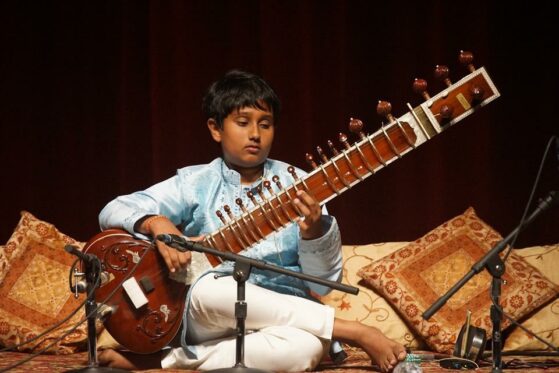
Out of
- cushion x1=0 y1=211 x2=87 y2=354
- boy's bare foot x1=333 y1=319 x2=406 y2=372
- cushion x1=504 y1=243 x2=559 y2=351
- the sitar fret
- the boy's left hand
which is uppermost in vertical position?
cushion x1=0 y1=211 x2=87 y2=354

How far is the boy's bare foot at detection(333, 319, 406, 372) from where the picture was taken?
107 inches

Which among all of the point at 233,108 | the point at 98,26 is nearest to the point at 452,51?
the point at 233,108

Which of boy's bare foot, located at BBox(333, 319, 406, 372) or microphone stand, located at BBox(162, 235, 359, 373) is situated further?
boy's bare foot, located at BBox(333, 319, 406, 372)

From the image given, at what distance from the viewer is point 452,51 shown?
4125mm

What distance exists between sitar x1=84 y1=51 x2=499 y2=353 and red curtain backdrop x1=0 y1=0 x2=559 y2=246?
1.44 metres

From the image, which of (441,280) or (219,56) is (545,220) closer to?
(441,280)

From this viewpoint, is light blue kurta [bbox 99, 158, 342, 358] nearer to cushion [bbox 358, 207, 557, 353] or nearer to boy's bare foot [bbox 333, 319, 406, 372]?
boy's bare foot [bbox 333, 319, 406, 372]

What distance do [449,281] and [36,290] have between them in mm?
1786

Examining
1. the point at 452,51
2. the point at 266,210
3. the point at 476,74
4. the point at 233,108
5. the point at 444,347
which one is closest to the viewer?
the point at 476,74

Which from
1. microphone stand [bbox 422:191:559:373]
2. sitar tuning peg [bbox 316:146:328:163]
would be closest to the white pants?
sitar tuning peg [bbox 316:146:328:163]

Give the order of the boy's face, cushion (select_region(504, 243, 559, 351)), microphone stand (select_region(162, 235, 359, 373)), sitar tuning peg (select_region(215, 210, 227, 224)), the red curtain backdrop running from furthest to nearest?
1. the red curtain backdrop
2. cushion (select_region(504, 243, 559, 351))
3. the boy's face
4. sitar tuning peg (select_region(215, 210, 227, 224))
5. microphone stand (select_region(162, 235, 359, 373))

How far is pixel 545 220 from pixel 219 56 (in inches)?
75.0

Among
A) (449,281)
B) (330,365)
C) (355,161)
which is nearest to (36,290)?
(330,365)

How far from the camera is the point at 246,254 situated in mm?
2957
